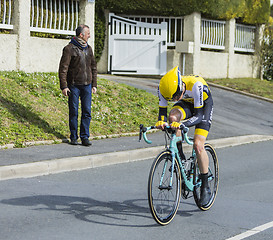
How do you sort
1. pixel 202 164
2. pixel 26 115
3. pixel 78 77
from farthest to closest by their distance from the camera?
pixel 26 115, pixel 78 77, pixel 202 164

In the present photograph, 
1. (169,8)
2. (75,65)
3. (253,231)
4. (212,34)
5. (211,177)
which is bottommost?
(253,231)

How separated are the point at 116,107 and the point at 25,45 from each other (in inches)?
128

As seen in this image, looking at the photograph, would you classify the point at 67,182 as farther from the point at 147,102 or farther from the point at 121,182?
the point at 147,102

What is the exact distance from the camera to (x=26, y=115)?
493 inches

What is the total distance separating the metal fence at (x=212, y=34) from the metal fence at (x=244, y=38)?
1155 mm

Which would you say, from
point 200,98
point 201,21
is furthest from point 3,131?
point 201,21

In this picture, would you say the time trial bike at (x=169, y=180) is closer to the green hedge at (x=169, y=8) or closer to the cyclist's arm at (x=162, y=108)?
the cyclist's arm at (x=162, y=108)

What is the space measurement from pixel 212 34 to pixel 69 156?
15.5m

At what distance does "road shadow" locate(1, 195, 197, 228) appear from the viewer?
21.8ft

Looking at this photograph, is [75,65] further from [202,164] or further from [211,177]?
[202,164]

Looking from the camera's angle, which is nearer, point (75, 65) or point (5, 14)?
point (75, 65)

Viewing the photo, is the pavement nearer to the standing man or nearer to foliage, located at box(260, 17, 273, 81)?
the standing man

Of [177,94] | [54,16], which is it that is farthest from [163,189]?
[54,16]

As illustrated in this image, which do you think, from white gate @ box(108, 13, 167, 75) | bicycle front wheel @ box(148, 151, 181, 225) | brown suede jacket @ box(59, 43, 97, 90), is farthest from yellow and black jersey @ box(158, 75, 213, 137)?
white gate @ box(108, 13, 167, 75)
